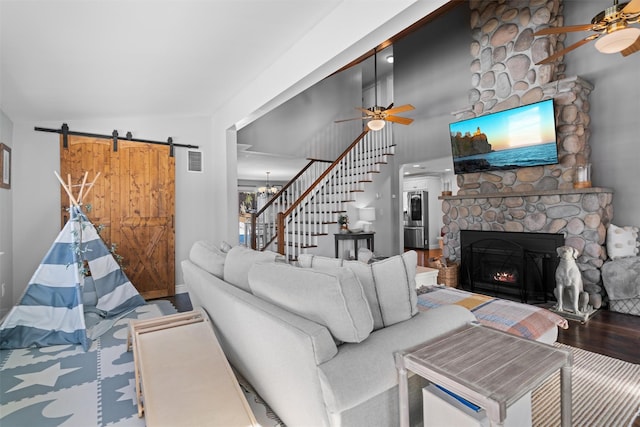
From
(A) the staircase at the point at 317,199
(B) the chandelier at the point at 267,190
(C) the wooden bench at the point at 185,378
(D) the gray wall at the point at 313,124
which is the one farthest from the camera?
(B) the chandelier at the point at 267,190

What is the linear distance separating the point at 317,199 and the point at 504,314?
4.51 m

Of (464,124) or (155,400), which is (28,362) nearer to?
(155,400)

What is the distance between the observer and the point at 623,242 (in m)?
3.75

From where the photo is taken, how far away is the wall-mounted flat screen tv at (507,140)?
4089mm

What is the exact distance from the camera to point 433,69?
6309 mm

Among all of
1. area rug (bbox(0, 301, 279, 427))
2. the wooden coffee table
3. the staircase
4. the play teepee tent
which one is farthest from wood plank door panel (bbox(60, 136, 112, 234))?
the wooden coffee table

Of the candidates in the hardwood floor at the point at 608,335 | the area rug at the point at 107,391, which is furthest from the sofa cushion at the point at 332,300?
the hardwood floor at the point at 608,335

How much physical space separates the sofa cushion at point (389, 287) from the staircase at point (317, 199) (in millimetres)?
4155

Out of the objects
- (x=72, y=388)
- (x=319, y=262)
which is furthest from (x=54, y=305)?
(x=319, y=262)

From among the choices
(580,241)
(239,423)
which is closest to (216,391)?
(239,423)

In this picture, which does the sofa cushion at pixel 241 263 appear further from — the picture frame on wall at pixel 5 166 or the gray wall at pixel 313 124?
the gray wall at pixel 313 124

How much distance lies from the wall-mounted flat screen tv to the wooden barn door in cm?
442

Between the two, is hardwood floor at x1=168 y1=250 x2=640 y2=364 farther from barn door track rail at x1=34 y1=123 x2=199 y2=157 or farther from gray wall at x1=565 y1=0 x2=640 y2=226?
barn door track rail at x1=34 y1=123 x2=199 y2=157

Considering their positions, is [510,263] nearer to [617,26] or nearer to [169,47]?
[617,26]
